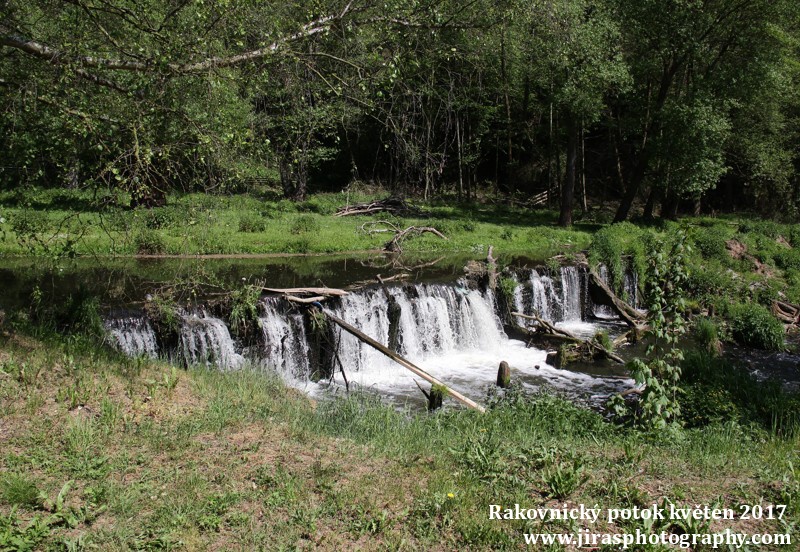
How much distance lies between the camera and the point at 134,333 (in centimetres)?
1108

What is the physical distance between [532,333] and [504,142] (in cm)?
2564

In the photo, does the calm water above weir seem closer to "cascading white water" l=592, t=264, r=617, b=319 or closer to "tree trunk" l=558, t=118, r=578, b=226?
"cascading white water" l=592, t=264, r=617, b=319

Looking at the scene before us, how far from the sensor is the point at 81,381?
660 cm


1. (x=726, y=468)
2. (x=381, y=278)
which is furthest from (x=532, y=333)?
(x=726, y=468)

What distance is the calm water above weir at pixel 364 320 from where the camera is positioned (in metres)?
11.4

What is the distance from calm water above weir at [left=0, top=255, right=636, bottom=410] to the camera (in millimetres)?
11406

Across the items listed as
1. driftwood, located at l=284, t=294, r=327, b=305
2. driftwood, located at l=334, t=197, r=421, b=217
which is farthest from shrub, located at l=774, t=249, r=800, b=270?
driftwood, located at l=284, t=294, r=327, b=305

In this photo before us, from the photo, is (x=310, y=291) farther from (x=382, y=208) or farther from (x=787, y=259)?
(x=787, y=259)

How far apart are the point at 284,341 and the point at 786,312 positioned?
14.8 metres

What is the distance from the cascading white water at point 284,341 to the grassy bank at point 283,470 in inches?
182

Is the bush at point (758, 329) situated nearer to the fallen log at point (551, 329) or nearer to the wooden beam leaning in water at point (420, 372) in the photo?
the fallen log at point (551, 329)

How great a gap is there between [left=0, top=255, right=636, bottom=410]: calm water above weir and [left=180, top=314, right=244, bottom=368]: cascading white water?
0.07ft

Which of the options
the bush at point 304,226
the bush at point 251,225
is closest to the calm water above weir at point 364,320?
the bush at point 304,226

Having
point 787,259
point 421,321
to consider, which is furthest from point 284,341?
point 787,259
